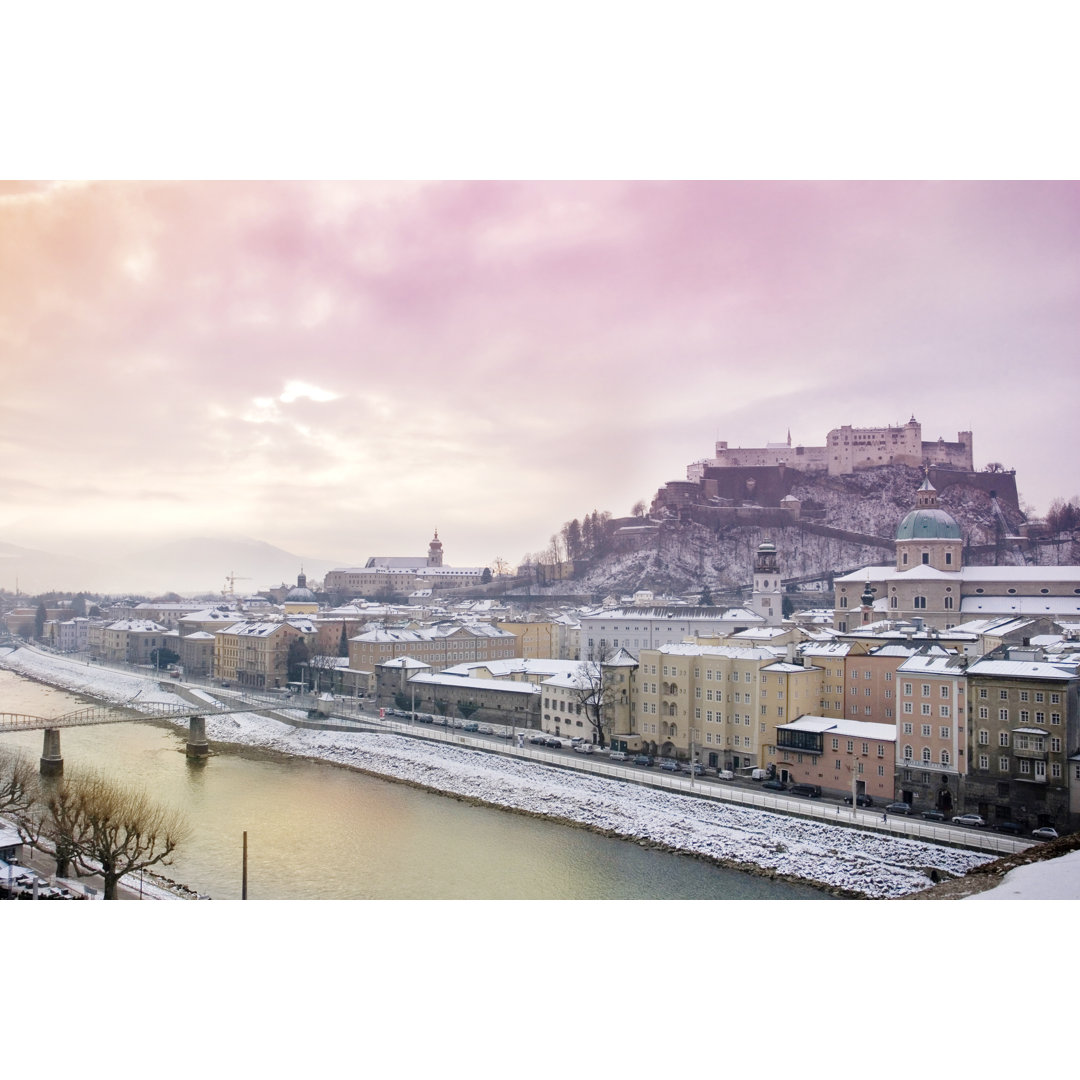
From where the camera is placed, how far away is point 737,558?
15789mm

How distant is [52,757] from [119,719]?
86 cm

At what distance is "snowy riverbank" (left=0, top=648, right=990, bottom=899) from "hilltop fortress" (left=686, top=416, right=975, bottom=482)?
35.0 feet

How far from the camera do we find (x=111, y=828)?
13.5 ft

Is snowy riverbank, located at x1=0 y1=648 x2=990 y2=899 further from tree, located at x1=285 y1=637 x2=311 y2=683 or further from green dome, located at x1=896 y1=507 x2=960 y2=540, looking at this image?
green dome, located at x1=896 y1=507 x2=960 y2=540

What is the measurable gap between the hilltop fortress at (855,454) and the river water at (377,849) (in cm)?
1159

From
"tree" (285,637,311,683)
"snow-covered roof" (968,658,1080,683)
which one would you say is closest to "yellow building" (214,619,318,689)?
"tree" (285,637,311,683)

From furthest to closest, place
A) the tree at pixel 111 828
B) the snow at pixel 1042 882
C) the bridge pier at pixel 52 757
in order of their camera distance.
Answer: the bridge pier at pixel 52 757 → the tree at pixel 111 828 → the snow at pixel 1042 882

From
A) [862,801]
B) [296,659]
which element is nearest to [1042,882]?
[862,801]

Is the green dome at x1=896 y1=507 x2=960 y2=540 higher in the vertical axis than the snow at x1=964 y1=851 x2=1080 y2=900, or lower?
higher

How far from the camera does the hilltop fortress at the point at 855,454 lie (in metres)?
15.1

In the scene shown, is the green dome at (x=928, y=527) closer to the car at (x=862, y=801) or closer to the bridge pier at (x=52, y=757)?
the car at (x=862, y=801)

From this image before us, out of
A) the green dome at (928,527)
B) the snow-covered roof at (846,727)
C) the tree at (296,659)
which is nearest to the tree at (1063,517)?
the green dome at (928,527)

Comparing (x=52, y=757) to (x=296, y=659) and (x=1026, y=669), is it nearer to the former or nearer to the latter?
(x=296, y=659)

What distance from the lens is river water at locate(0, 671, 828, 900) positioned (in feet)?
14.2
